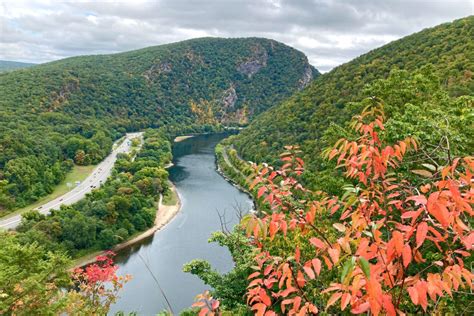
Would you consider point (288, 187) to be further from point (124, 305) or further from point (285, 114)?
point (285, 114)

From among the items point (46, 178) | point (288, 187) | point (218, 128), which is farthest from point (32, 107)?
point (288, 187)

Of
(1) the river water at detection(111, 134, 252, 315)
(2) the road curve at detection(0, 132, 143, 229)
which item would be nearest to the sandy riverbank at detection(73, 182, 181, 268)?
(1) the river water at detection(111, 134, 252, 315)

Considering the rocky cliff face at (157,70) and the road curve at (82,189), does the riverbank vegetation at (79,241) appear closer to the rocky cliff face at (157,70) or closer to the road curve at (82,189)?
the road curve at (82,189)

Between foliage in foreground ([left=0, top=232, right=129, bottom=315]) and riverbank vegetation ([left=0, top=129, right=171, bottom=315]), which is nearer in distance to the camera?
foliage in foreground ([left=0, top=232, right=129, bottom=315])

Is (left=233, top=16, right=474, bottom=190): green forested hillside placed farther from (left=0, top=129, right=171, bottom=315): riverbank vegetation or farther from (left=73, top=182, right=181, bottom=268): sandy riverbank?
(left=73, top=182, right=181, bottom=268): sandy riverbank

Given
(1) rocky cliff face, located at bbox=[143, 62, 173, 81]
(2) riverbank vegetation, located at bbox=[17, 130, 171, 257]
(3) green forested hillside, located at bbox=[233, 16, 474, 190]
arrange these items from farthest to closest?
(1) rocky cliff face, located at bbox=[143, 62, 173, 81] < (2) riverbank vegetation, located at bbox=[17, 130, 171, 257] < (3) green forested hillside, located at bbox=[233, 16, 474, 190]

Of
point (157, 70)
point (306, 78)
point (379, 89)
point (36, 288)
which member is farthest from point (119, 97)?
point (36, 288)

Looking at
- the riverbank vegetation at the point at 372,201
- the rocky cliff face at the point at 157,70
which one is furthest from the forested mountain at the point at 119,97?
the riverbank vegetation at the point at 372,201
